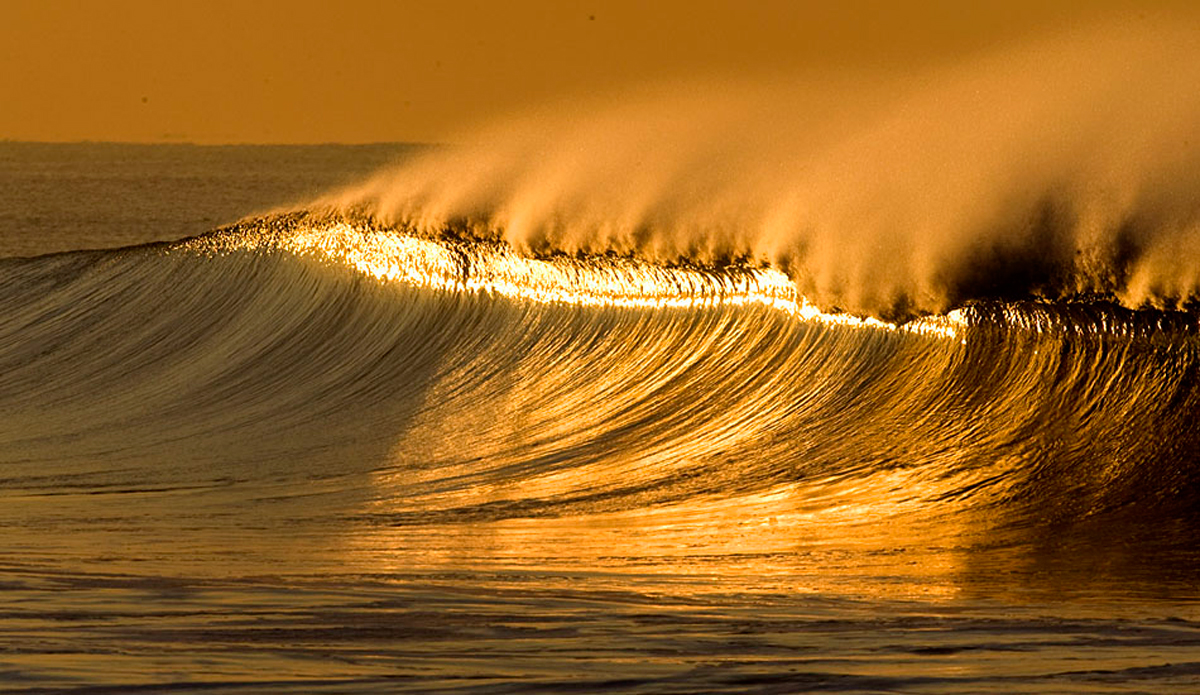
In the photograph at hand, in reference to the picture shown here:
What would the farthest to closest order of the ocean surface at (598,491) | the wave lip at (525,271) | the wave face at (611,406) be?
the wave lip at (525,271) → the wave face at (611,406) → the ocean surface at (598,491)

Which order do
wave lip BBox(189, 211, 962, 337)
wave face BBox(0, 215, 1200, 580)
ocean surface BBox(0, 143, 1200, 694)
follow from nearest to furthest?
1. ocean surface BBox(0, 143, 1200, 694)
2. wave face BBox(0, 215, 1200, 580)
3. wave lip BBox(189, 211, 962, 337)

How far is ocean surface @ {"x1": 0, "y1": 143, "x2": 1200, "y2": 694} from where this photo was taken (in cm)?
447

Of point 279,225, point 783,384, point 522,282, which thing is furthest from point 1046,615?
point 279,225

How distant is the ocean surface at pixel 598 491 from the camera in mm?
4473

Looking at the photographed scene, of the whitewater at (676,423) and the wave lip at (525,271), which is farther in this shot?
the wave lip at (525,271)

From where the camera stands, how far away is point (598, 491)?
25.8 ft

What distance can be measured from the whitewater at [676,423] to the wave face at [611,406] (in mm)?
31

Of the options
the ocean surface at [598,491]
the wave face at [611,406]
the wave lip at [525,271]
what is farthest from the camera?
the wave lip at [525,271]

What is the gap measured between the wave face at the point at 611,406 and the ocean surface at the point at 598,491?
1.1 inches

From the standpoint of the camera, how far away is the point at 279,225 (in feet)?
57.7

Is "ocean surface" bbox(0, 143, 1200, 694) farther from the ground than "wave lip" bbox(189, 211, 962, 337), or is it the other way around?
"wave lip" bbox(189, 211, 962, 337)

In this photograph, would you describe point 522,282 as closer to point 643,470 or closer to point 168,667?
point 643,470

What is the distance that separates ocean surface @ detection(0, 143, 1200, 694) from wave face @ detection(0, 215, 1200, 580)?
28 mm

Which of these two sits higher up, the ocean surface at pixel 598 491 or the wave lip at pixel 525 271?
the wave lip at pixel 525 271
